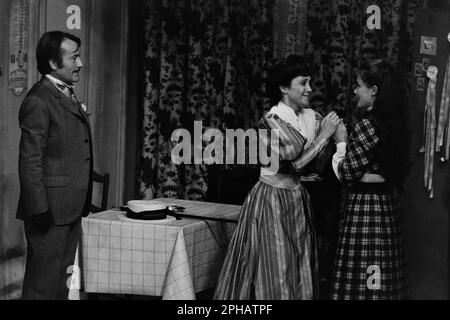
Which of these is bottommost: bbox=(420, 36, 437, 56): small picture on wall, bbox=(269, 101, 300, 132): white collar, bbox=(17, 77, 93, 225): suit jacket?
bbox=(17, 77, 93, 225): suit jacket

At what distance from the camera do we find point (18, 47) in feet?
12.8

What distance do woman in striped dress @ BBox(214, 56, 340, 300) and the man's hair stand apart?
1.04 m

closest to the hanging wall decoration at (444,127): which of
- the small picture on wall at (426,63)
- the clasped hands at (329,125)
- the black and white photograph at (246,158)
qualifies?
the black and white photograph at (246,158)

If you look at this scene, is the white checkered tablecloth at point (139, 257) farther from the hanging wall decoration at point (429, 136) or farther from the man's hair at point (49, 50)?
the hanging wall decoration at point (429, 136)

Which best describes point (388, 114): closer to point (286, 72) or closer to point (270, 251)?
point (286, 72)

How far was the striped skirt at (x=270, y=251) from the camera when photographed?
10.2 ft

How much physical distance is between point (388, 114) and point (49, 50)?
161 centimetres

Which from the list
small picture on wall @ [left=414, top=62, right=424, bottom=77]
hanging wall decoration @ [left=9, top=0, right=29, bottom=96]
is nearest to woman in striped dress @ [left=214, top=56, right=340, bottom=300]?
small picture on wall @ [left=414, top=62, right=424, bottom=77]

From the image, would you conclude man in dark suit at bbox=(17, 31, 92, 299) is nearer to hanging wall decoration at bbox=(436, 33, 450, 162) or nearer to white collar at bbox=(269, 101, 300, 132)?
white collar at bbox=(269, 101, 300, 132)

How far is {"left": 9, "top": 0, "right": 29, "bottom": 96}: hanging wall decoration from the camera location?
388 centimetres

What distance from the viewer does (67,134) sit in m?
3.44

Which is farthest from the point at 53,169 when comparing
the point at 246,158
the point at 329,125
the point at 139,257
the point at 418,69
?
the point at 418,69

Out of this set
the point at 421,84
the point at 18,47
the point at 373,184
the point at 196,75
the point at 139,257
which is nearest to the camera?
the point at 139,257

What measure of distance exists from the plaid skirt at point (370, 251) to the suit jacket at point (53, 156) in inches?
49.9
